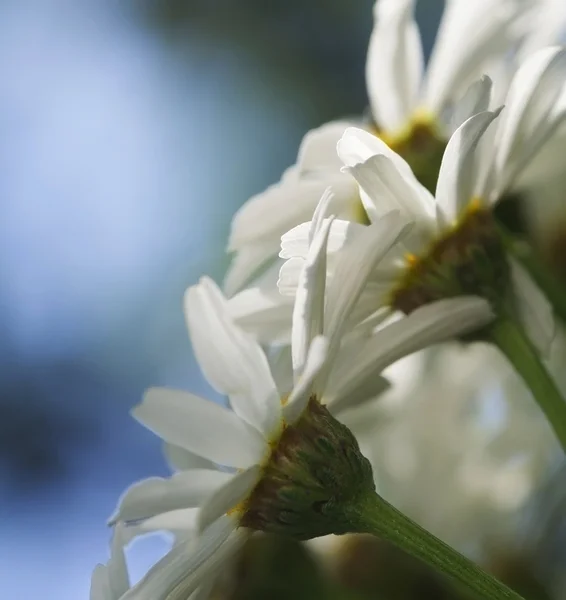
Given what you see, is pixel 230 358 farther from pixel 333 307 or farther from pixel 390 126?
pixel 390 126

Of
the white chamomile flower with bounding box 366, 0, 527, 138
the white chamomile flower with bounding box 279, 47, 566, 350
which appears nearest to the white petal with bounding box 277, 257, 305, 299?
the white chamomile flower with bounding box 279, 47, 566, 350

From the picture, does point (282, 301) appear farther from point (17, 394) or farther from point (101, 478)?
point (17, 394)

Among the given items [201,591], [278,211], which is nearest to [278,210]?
[278,211]

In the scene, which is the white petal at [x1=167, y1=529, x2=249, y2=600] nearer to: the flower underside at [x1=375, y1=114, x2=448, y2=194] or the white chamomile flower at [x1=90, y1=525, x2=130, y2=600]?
the white chamomile flower at [x1=90, y1=525, x2=130, y2=600]

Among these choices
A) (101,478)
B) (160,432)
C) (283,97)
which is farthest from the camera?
(283,97)

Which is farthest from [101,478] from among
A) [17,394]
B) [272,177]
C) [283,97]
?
[283,97]
